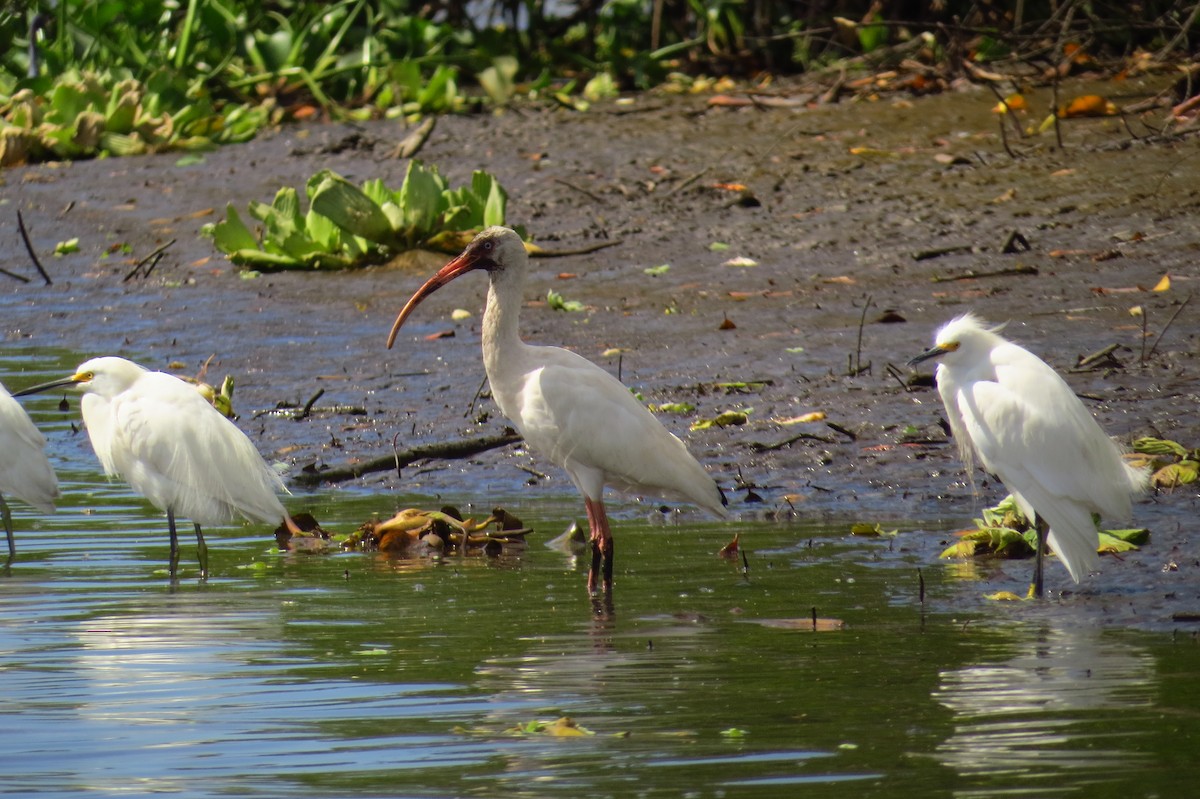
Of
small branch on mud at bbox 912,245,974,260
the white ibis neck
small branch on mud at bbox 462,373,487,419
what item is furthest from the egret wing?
small branch on mud at bbox 912,245,974,260

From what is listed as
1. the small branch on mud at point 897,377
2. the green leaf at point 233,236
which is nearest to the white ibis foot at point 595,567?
the small branch on mud at point 897,377

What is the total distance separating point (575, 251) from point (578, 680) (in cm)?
751

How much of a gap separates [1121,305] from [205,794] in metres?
7.03

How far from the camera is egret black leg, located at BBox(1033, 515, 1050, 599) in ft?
20.0

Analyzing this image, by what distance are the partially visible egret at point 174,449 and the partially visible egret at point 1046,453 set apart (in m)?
2.62

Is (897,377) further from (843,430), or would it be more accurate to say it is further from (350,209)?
(350,209)

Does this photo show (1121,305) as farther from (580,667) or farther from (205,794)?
(205,794)

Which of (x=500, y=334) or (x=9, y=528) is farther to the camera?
(x=9, y=528)

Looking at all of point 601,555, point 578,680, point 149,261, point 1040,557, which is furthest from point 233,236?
point 578,680

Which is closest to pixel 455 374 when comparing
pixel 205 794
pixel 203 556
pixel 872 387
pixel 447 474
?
pixel 447 474

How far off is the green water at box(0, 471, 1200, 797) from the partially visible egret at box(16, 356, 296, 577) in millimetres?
258

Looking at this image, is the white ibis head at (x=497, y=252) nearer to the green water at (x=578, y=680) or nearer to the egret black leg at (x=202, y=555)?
the green water at (x=578, y=680)

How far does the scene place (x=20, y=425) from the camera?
25.6ft

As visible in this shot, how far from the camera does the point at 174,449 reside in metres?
7.35
